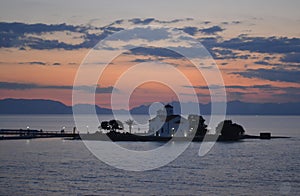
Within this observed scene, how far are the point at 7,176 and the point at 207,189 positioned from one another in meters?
16.3

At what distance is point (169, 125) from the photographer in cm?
8550

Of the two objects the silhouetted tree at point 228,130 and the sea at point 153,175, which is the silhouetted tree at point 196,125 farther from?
the sea at point 153,175

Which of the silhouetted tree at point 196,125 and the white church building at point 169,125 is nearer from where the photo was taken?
the white church building at point 169,125

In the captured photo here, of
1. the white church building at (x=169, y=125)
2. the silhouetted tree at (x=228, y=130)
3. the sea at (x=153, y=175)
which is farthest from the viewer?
the silhouetted tree at (x=228, y=130)

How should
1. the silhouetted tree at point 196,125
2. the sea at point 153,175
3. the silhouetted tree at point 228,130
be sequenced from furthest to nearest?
the silhouetted tree at point 228,130 < the silhouetted tree at point 196,125 < the sea at point 153,175

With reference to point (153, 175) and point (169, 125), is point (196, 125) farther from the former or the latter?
point (153, 175)

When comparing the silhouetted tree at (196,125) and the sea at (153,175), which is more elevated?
the silhouetted tree at (196,125)

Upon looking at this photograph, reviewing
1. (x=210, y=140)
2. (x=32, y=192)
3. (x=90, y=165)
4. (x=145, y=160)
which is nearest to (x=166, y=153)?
(x=145, y=160)

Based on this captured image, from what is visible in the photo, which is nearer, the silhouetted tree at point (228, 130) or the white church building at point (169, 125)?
the white church building at point (169, 125)

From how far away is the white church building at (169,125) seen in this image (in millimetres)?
85375

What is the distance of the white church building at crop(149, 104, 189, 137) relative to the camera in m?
85.4

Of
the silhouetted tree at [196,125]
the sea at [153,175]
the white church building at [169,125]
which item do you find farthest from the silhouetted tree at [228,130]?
the sea at [153,175]

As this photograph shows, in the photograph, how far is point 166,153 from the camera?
216ft

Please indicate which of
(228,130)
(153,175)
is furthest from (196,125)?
(153,175)
